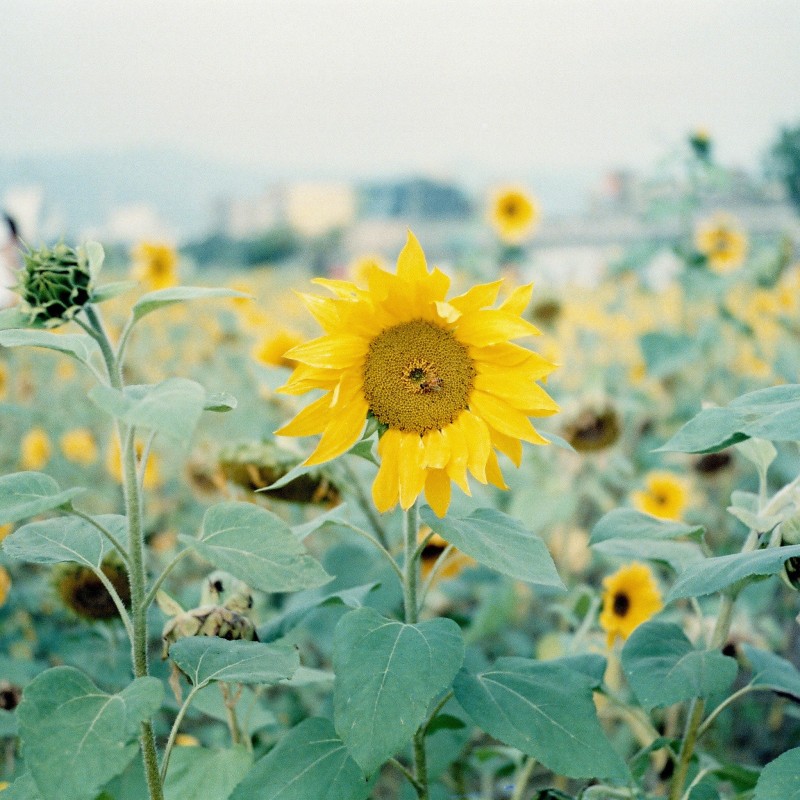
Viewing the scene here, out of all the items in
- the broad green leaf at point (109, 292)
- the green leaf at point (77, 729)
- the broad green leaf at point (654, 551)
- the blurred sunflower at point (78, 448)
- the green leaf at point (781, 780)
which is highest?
the broad green leaf at point (109, 292)

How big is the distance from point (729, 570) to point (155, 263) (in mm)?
1832

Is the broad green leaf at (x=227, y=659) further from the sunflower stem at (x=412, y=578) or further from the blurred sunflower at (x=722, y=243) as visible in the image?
the blurred sunflower at (x=722, y=243)

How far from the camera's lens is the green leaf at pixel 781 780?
53 cm

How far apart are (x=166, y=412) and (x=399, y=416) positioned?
19 centimetres

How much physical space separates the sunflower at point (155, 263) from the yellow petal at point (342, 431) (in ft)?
5.42

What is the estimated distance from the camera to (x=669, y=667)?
65 cm

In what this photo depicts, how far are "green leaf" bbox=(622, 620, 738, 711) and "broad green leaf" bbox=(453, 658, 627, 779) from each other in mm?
36

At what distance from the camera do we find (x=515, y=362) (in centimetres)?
59

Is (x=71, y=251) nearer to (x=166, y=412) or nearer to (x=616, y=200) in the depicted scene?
(x=166, y=412)

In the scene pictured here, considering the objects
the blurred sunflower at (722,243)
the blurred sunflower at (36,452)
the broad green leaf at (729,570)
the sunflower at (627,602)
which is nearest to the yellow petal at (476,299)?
the broad green leaf at (729,570)

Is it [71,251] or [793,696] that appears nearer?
[71,251]

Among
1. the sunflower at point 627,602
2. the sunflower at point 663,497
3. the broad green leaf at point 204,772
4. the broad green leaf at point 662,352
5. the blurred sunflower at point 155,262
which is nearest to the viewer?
the broad green leaf at point 204,772

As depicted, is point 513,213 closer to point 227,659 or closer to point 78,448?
point 78,448

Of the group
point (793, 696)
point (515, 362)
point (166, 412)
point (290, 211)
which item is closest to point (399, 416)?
point (515, 362)
